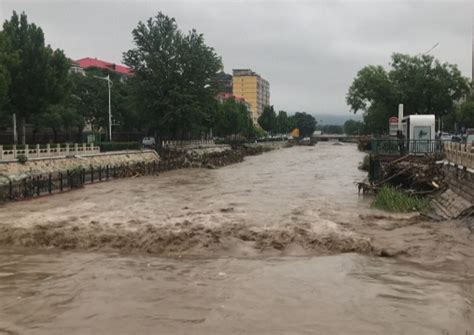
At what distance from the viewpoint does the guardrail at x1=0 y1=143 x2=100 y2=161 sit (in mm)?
35000

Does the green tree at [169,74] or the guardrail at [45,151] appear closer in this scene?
Result: the guardrail at [45,151]

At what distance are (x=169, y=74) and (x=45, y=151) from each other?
27494 mm

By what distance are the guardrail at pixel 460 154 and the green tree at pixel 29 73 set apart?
34016 millimetres

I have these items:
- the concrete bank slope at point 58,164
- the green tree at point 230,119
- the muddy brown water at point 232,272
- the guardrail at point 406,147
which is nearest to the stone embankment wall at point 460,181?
the muddy brown water at point 232,272

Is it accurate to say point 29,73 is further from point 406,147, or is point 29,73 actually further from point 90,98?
point 406,147

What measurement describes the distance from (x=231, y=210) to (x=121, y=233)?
6.54m

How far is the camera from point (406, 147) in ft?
96.9

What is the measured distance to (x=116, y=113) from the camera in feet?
242

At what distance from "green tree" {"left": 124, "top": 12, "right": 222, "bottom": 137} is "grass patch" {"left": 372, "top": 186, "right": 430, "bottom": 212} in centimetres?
4275

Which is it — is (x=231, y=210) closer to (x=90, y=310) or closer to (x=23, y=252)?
(x=23, y=252)

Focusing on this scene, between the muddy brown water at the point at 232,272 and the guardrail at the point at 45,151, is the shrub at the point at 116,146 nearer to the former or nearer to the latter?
the guardrail at the point at 45,151

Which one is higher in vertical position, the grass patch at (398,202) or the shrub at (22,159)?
the shrub at (22,159)

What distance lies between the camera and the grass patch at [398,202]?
2138cm

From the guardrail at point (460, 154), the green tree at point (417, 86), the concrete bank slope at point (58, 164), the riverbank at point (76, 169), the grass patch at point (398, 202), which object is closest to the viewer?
the guardrail at point (460, 154)
